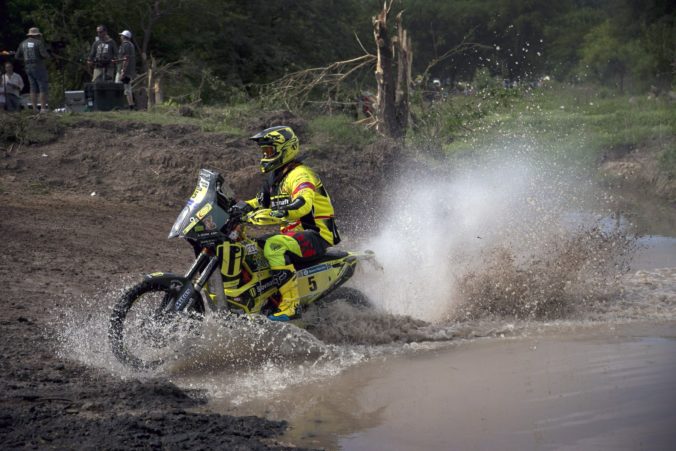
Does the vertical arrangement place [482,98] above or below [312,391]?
above

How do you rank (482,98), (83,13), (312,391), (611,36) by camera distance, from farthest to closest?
(611,36), (83,13), (482,98), (312,391)

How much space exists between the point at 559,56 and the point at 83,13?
25281 mm

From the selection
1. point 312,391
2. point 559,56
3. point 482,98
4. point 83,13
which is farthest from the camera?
point 559,56

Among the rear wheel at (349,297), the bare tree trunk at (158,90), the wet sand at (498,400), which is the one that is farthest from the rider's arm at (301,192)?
the bare tree trunk at (158,90)

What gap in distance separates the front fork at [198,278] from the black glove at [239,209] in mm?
391

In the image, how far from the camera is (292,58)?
3362 centimetres

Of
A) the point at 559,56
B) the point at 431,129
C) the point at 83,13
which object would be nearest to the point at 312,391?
the point at 431,129

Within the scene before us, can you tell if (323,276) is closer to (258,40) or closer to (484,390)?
(484,390)

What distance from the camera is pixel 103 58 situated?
20.1 metres

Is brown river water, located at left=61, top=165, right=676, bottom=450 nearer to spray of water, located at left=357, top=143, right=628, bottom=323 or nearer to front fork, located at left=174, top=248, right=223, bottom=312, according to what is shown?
spray of water, located at left=357, top=143, right=628, bottom=323

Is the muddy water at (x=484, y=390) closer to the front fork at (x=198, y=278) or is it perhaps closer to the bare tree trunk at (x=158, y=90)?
the front fork at (x=198, y=278)

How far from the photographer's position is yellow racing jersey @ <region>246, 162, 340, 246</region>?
9.03 m

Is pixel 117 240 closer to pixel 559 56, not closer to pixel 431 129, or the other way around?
pixel 431 129

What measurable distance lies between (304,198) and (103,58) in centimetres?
1260
